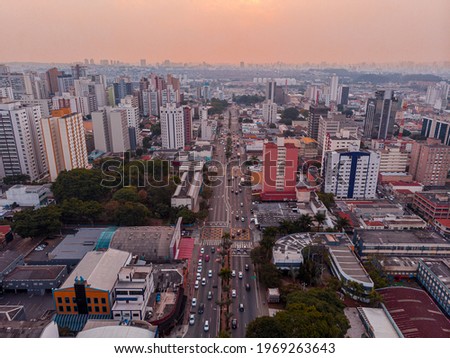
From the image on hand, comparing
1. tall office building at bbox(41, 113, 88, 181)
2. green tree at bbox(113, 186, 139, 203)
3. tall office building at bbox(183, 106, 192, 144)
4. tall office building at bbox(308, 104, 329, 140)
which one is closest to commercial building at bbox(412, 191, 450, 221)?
green tree at bbox(113, 186, 139, 203)

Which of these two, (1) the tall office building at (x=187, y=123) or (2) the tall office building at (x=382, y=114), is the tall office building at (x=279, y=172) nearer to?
(1) the tall office building at (x=187, y=123)

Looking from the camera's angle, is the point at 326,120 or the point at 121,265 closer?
the point at 121,265

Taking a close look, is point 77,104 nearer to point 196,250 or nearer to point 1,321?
point 196,250

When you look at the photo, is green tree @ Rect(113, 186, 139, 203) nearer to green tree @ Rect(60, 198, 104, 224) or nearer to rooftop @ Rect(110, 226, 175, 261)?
green tree @ Rect(60, 198, 104, 224)
